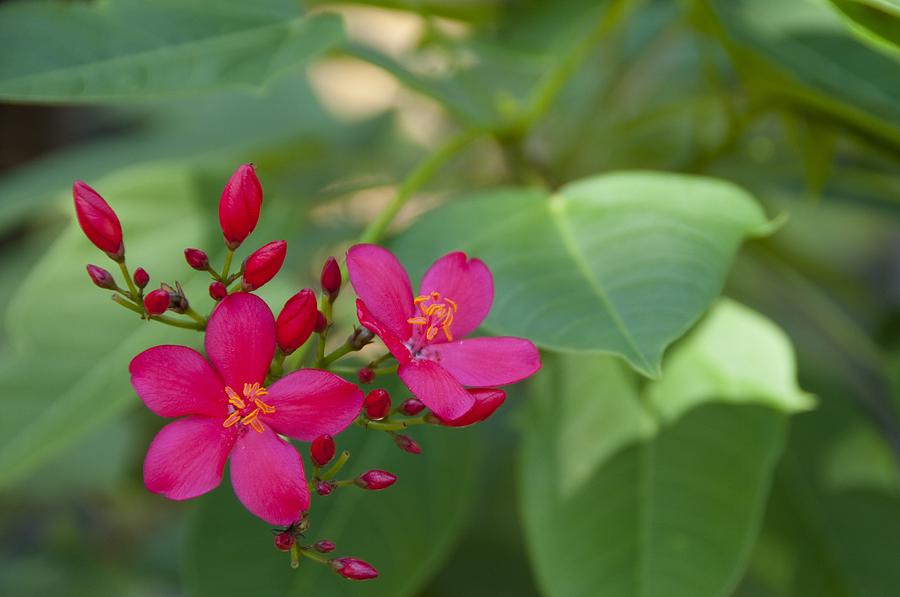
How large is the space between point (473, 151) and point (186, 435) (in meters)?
0.82

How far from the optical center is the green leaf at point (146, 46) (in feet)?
2.53

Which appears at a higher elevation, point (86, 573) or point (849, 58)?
point (849, 58)

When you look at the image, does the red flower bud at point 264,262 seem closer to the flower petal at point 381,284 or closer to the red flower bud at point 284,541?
the flower petal at point 381,284

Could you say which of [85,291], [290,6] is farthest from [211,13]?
[85,291]

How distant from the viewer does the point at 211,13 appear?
2.89 feet

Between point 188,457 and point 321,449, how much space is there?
0.08 m

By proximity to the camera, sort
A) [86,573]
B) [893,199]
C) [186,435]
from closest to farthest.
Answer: [186,435], [893,199], [86,573]

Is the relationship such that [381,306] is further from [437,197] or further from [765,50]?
[437,197]

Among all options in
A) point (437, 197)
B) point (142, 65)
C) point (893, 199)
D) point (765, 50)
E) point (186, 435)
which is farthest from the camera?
point (437, 197)

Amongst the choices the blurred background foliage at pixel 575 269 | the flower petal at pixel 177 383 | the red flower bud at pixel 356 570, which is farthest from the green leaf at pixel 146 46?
the red flower bud at pixel 356 570

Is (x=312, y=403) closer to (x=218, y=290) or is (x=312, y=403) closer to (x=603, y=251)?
(x=218, y=290)

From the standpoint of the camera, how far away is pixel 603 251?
0.77 metres

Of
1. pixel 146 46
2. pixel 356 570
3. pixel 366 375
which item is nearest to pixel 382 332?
pixel 366 375

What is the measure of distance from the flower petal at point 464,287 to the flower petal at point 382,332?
0.06 metres
